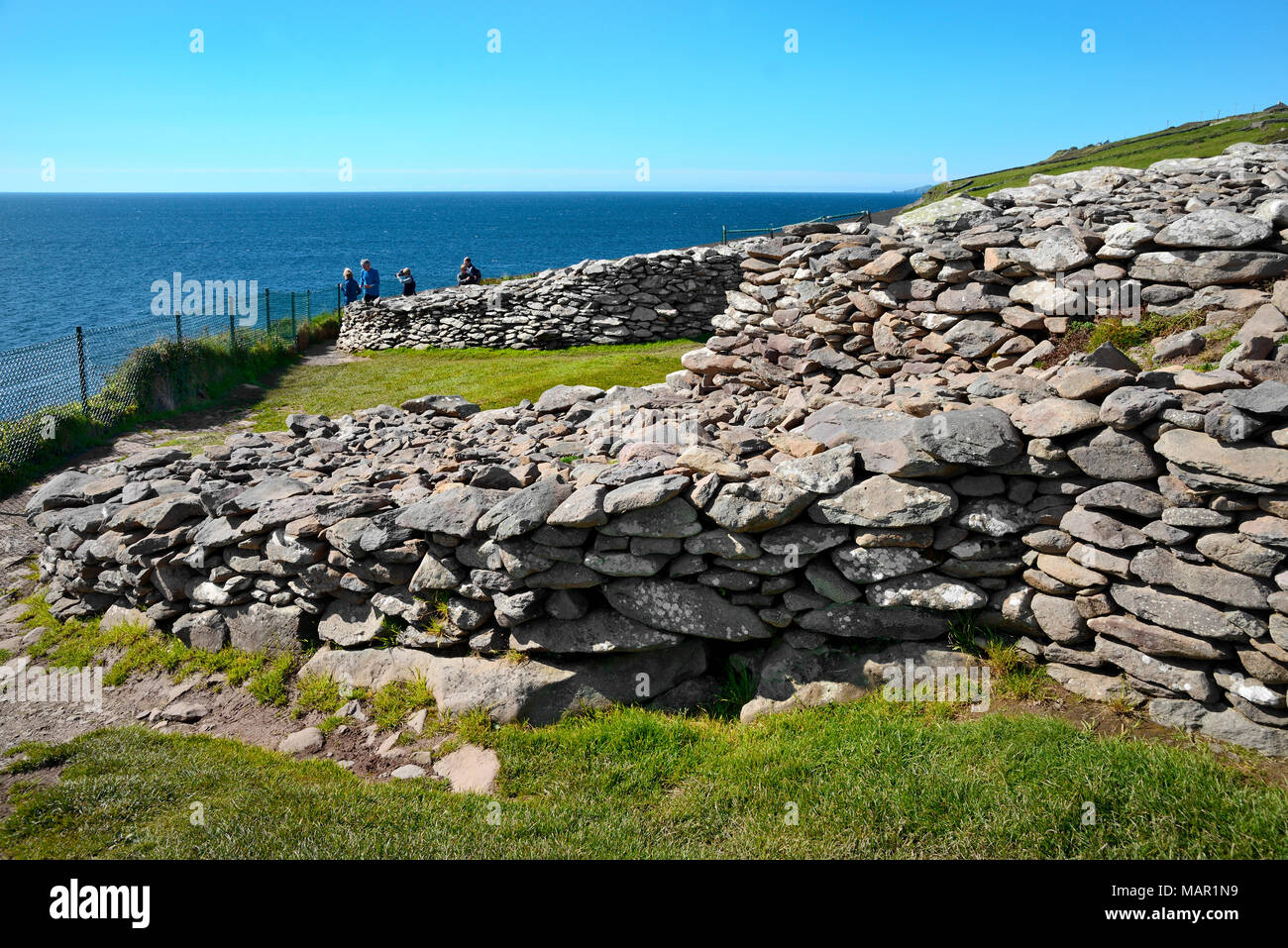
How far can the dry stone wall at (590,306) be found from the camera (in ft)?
71.9

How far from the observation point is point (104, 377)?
15.9 meters

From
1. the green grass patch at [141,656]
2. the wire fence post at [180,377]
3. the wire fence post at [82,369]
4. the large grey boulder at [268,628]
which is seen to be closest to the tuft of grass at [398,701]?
the green grass patch at [141,656]

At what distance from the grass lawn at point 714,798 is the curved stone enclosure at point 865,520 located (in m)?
0.59

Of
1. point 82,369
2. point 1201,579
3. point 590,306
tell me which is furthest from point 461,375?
point 1201,579

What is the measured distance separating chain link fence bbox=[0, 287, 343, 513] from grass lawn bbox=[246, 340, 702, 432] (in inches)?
55.0

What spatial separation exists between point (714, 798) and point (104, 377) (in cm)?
1579

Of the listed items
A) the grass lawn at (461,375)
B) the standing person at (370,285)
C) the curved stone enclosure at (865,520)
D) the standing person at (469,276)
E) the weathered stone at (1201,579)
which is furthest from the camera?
the standing person at (469,276)

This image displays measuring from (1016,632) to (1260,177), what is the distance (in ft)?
23.4

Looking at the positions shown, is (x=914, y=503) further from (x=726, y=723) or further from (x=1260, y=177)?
(x=1260, y=177)

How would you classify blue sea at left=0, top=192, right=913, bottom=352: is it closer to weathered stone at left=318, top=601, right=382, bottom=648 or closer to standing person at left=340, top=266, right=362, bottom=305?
standing person at left=340, top=266, right=362, bottom=305

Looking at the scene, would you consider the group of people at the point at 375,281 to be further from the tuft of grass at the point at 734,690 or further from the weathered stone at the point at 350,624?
the tuft of grass at the point at 734,690

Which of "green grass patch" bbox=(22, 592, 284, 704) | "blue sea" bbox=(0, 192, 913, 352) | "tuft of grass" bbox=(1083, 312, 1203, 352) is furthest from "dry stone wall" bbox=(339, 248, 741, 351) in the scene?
"green grass patch" bbox=(22, 592, 284, 704)

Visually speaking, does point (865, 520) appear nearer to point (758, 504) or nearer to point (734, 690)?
point (758, 504)

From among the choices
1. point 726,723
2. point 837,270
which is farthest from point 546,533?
point 837,270
